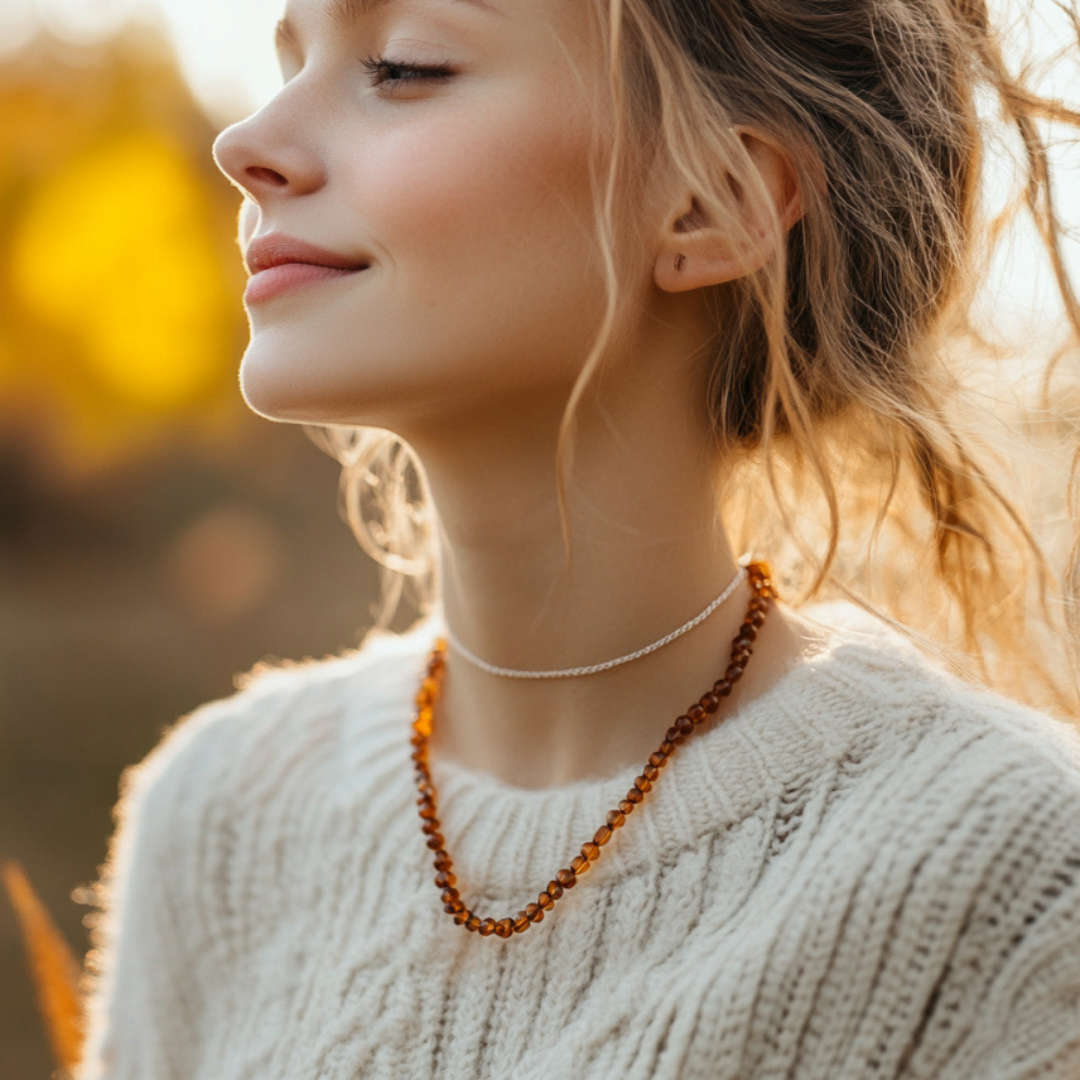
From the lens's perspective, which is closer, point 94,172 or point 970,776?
point 970,776

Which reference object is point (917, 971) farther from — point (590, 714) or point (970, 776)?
point (590, 714)

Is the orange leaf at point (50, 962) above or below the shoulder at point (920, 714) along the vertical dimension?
below

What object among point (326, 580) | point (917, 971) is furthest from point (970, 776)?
point (326, 580)

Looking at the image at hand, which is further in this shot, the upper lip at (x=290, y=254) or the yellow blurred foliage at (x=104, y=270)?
the yellow blurred foliage at (x=104, y=270)

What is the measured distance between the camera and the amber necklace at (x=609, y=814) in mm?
1194

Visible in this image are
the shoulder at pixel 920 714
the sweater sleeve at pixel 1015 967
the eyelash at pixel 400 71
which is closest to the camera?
the sweater sleeve at pixel 1015 967

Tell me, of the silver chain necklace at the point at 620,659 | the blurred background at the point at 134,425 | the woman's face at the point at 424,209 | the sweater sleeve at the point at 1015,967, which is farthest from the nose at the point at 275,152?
the blurred background at the point at 134,425

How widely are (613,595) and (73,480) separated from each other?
4217 mm

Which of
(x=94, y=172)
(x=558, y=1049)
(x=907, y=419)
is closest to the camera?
(x=558, y=1049)

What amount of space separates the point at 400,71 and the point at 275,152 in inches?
6.1

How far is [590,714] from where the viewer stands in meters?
1.32

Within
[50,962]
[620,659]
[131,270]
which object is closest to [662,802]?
[620,659]

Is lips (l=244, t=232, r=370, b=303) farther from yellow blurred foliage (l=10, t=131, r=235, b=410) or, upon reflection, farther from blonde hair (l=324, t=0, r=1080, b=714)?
yellow blurred foliage (l=10, t=131, r=235, b=410)

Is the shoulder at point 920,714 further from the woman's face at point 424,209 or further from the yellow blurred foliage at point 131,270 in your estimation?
the yellow blurred foliage at point 131,270
